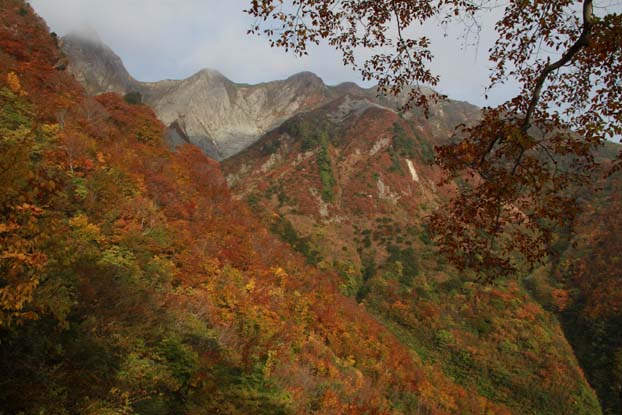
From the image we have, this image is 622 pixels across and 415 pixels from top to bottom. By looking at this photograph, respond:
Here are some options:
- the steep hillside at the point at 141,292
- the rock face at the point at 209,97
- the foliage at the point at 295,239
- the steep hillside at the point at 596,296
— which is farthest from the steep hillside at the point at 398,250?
the rock face at the point at 209,97

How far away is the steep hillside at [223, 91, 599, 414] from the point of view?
38.2 m

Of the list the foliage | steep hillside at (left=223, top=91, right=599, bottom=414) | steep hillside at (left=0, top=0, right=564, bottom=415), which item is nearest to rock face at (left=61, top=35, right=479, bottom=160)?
steep hillside at (left=223, top=91, right=599, bottom=414)

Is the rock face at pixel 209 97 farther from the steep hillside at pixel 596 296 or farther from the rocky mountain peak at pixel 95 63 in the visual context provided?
the steep hillside at pixel 596 296

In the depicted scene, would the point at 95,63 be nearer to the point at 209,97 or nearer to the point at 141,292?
the point at 209,97

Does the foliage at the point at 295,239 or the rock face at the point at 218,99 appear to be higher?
the rock face at the point at 218,99

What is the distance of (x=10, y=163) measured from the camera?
15.1 ft

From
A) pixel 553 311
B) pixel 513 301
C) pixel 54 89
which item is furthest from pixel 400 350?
pixel 553 311

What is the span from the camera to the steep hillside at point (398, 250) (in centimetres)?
3819

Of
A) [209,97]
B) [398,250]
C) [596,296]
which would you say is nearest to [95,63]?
[209,97]

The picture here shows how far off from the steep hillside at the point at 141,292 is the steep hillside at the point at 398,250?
26.8ft

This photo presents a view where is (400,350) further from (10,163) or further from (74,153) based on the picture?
(10,163)

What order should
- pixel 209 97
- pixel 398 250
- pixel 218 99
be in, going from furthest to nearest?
pixel 218 99 < pixel 209 97 < pixel 398 250

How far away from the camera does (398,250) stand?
2271 inches

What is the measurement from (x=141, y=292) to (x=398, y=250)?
5119 cm
